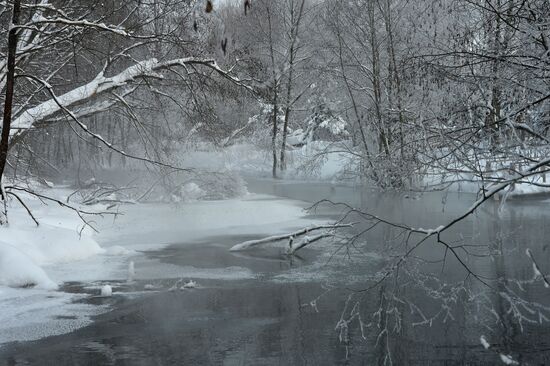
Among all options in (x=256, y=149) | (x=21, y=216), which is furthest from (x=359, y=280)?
(x=256, y=149)

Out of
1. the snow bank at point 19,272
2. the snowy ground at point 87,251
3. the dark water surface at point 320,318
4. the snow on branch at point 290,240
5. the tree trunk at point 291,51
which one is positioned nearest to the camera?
the dark water surface at point 320,318

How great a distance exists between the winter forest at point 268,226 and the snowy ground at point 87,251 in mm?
56

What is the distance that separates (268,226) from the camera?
18125mm

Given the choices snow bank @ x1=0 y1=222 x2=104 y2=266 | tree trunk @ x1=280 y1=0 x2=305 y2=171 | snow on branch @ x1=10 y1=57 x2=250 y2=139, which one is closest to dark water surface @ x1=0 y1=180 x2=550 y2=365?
snow bank @ x1=0 y1=222 x2=104 y2=266

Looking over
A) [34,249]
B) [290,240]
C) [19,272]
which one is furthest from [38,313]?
[290,240]

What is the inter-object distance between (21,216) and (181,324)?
7.73 m

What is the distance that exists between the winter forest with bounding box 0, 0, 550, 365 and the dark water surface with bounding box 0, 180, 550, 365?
0.14 ft

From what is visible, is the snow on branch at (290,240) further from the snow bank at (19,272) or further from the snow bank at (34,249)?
the snow bank at (19,272)

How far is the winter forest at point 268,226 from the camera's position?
22.2 ft

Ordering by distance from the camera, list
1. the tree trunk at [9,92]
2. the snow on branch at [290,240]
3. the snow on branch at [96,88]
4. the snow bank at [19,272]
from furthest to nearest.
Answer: the snow on branch at [290,240], the snow on branch at [96,88], the snow bank at [19,272], the tree trunk at [9,92]

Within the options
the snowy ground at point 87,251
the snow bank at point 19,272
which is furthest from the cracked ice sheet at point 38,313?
the snow bank at point 19,272

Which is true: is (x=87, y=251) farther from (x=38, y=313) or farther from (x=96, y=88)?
(x=38, y=313)

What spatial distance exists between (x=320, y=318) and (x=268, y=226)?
9.12 meters

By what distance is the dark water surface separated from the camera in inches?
297
